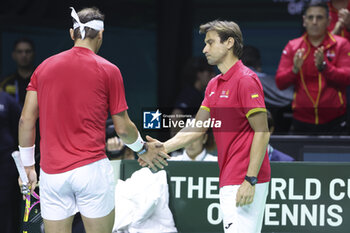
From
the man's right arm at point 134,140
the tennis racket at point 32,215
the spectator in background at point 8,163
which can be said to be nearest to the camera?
the man's right arm at point 134,140

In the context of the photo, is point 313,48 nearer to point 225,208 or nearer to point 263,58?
point 263,58

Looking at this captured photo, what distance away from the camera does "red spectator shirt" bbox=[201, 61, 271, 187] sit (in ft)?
14.4

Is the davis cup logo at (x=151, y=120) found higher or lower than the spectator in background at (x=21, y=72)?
lower

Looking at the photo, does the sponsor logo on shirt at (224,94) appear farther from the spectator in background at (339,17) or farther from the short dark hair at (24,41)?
the short dark hair at (24,41)

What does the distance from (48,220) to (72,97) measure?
797mm

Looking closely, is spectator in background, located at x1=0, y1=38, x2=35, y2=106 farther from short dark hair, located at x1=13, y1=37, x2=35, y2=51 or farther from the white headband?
the white headband

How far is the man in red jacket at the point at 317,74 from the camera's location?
7055 mm

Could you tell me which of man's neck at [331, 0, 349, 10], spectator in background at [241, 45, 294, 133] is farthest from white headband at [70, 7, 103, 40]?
man's neck at [331, 0, 349, 10]

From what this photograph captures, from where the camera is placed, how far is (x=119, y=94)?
434 cm

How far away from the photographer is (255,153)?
4348 millimetres

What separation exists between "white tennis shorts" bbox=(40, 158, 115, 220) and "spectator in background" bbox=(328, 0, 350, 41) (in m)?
4.04

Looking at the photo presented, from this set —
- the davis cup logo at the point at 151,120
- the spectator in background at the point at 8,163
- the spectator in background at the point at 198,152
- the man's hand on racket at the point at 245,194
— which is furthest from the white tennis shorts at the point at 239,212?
the spectator in background at the point at 8,163

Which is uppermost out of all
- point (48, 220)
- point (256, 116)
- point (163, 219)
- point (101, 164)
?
point (256, 116)

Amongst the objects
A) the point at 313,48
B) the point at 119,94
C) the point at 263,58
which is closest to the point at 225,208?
the point at 119,94
